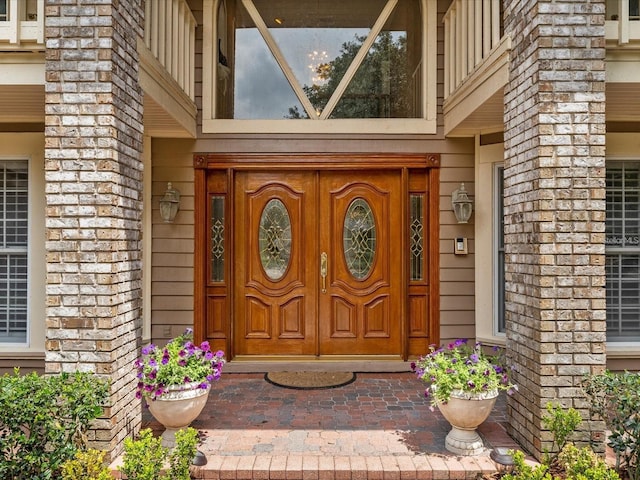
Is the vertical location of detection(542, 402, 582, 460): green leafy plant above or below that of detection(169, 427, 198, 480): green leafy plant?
above

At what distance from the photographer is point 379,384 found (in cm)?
458

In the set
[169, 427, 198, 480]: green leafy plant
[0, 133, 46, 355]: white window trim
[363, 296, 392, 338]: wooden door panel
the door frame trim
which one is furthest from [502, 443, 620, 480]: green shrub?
[0, 133, 46, 355]: white window trim

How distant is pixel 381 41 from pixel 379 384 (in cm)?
365

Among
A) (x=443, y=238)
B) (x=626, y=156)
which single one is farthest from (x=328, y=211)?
(x=626, y=156)

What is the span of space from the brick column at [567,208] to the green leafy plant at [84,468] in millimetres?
2594

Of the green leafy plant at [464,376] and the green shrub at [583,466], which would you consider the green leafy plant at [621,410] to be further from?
the green leafy plant at [464,376]

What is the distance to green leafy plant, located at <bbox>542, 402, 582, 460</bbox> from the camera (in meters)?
2.72

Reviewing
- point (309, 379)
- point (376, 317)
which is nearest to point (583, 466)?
point (309, 379)

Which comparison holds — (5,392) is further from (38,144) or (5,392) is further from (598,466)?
(598,466)

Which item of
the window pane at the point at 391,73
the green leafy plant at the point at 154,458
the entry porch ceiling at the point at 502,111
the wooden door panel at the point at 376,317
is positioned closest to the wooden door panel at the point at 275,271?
the wooden door panel at the point at 376,317

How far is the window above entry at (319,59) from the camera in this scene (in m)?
5.12

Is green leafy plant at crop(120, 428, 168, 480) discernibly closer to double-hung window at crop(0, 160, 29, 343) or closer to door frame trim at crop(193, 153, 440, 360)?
door frame trim at crop(193, 153, 440, 360)

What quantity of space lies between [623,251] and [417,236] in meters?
1.90

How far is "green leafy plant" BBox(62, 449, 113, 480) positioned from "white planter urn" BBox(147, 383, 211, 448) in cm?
50
